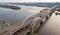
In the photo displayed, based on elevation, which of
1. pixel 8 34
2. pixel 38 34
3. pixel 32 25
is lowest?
pixel 38 34

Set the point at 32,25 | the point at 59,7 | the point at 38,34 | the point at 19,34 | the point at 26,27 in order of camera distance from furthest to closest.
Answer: the point at 59,7, the point at 38,34, the point at 32,25, the point at 26,27, the point at 19,34

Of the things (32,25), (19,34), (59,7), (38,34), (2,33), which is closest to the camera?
(2,33)

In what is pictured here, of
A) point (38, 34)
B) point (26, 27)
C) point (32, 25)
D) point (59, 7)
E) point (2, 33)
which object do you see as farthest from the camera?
point (59, 7)

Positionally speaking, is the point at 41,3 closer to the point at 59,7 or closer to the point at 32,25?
the point at 59,7

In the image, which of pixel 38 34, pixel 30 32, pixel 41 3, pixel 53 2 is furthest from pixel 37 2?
pixel 30 32

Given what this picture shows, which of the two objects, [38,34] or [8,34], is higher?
[8,34]

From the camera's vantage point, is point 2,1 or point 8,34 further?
point 2,1

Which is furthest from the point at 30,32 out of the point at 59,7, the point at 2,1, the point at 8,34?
the point at 2,1

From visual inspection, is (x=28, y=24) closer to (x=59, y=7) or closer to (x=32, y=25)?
(x=32, y=25)

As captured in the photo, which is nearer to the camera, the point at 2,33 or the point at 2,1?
the point at 2,33
